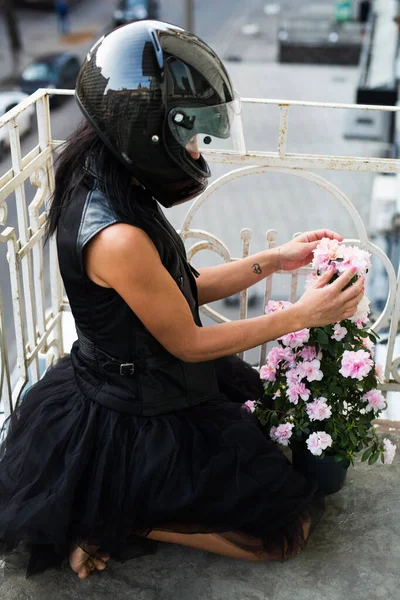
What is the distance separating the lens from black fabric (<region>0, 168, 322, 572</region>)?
1913 millimetres

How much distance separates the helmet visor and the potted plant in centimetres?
40

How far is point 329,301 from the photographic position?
6.40 feet

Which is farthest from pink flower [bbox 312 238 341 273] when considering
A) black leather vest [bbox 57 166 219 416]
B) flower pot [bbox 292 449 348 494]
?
flower pot [bbox 292 449 348 494]

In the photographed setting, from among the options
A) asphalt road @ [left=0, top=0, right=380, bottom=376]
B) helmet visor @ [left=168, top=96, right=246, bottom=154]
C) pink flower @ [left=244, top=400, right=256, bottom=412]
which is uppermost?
helmet visor @ [left=168, top=96, right=246, bottom=154]

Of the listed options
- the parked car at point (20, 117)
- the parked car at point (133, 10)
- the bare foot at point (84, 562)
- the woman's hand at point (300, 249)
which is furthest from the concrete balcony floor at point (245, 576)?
the parked car at point (133, 10)

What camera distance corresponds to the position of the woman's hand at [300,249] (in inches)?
87.0

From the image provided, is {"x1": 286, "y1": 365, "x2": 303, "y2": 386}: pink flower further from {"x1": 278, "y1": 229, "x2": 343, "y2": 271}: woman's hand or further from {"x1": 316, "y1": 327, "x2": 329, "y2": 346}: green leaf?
{"x1": 278, "y1": 229, "x2": 343, "y2": 271}: woman's hand

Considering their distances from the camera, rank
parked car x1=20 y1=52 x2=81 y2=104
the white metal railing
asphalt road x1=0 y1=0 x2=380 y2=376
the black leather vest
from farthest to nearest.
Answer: parked car x1=20 y1=52 x2=81 y2=104, asphalt road x1=0 y1=0 x2=380 y2=376, the white metal railing, the black leather vest

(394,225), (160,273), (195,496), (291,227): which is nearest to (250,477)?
(195,496)

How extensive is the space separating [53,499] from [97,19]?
2604 cm

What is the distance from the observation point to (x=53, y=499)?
191 cm

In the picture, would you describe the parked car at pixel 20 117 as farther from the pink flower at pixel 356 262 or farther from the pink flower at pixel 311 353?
the pink flower at pixel 356 262

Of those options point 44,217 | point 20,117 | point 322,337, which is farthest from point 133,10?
point 322,337

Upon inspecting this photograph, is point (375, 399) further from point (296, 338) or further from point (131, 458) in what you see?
point (131, 458)
